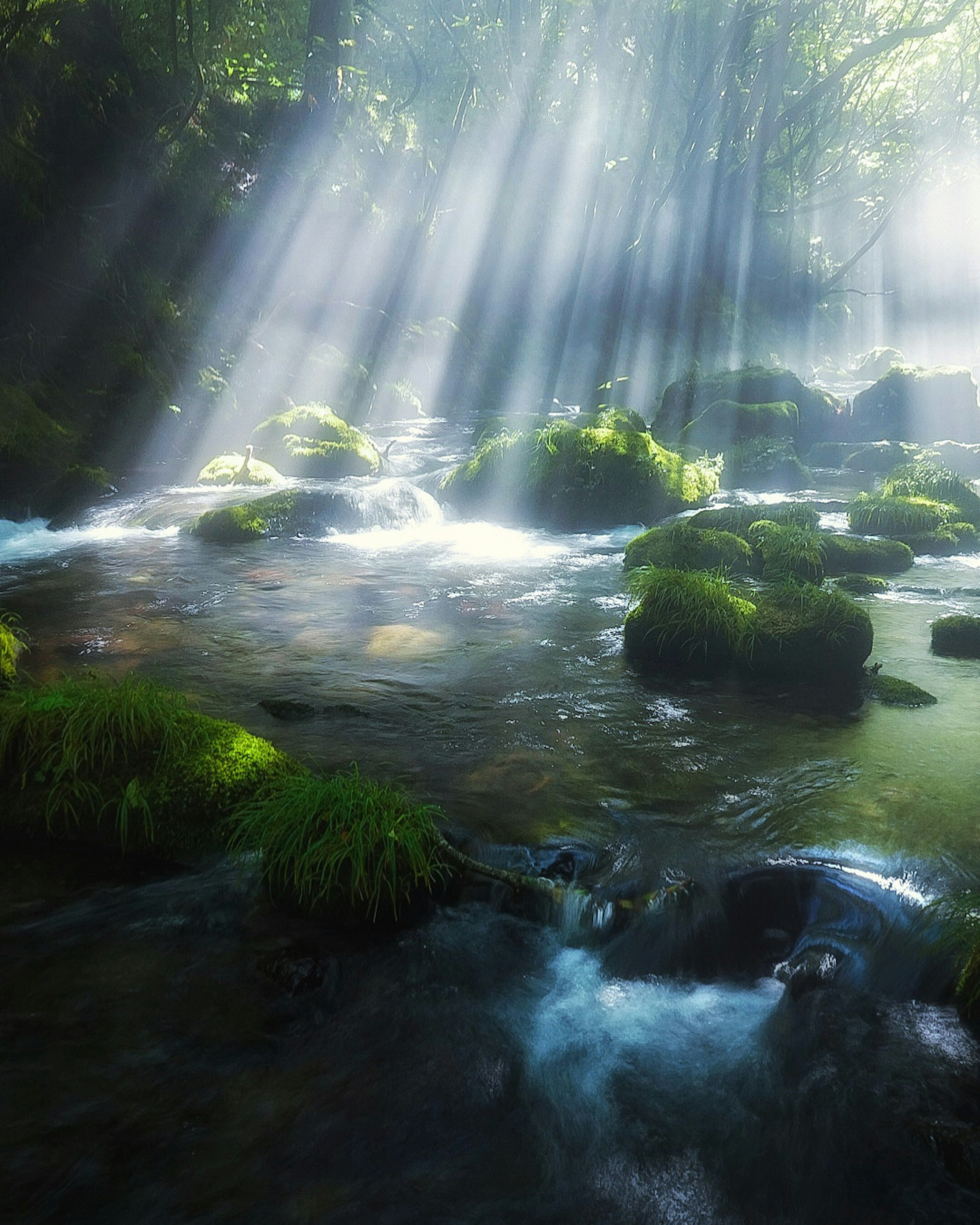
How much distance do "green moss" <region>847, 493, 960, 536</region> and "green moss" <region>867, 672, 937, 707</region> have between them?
276 inches

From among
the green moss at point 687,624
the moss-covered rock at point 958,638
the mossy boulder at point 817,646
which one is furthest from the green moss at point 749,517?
the mossy boulder at point 817,646

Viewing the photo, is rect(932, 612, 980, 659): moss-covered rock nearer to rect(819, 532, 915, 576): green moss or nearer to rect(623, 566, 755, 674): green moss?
rect(623, 566, 755, 674): green moss

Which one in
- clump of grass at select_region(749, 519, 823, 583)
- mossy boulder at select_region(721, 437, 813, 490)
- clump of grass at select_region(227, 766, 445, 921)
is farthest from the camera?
mossy boulder at select_region(721, 437, 813, 490)

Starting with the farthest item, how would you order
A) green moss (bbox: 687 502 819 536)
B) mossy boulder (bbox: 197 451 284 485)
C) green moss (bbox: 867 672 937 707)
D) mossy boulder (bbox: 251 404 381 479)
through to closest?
mossy boulder (bbox: 251 404 381 479) → mossy boulder (bbox: 197 451 284 485) → green moss (bbox: 687 502 819 536) → green moss (bbox: 867 672 937 707)

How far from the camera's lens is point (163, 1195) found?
269 cm

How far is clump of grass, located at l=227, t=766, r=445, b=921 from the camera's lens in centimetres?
399

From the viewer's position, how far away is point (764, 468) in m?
18.9

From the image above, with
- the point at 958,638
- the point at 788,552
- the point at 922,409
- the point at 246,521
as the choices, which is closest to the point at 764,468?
the point at 788,552

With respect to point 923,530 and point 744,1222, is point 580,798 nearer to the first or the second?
point 744,1222

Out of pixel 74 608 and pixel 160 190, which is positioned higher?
pixel 160 190

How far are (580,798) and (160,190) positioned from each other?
19.2m

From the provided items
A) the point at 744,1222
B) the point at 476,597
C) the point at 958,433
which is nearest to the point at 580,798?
the point at 744,1222

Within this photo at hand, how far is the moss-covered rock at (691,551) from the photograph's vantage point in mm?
10648

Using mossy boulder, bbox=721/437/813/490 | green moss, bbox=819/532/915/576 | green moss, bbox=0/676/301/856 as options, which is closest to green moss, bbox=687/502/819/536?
green moss, bbox=819/532/915/576
